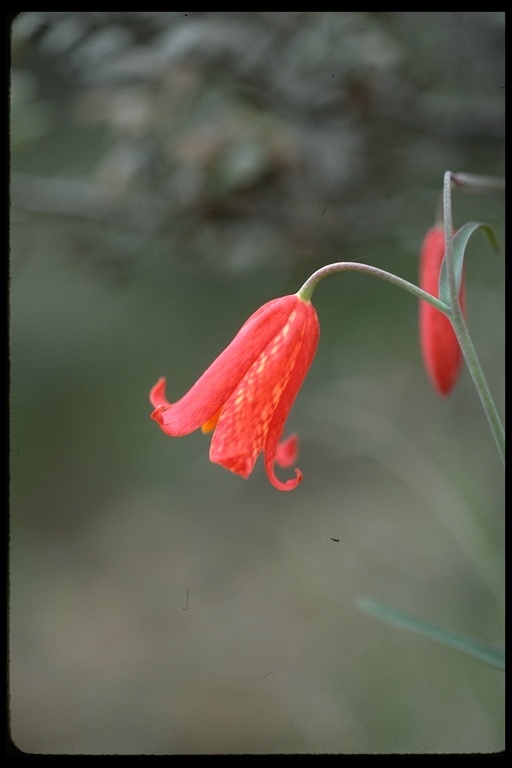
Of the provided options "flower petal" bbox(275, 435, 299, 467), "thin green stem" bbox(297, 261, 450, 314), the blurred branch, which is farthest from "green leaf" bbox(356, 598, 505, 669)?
the blurred branch

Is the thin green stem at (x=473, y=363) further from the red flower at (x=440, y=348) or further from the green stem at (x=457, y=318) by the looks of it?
the red flower at (x=440, y=348)

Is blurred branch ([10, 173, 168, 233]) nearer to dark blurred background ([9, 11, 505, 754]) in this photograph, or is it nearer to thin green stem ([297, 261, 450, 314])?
dark blurred background ([9, 11, 505, 754])

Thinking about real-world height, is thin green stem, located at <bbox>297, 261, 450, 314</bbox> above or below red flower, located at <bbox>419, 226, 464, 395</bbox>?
above

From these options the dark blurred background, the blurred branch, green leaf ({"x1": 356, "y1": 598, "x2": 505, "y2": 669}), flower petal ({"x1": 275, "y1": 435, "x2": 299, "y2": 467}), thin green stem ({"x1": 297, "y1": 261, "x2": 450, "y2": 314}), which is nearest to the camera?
thin green stem ({"x1": 297, "y1": 261, "x2": 450, "y2": 314})

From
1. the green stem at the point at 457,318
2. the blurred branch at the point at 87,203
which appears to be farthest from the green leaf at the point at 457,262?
the blurred branch at the point at 87,203

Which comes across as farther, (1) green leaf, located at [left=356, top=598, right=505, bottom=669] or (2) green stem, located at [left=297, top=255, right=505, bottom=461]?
(1) green leaf, located at [left=356, top=598, right=505, bottom=669]

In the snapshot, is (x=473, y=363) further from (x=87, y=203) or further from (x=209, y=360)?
(x=209, y=360)

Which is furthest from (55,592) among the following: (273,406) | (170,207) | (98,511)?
(273,406)
